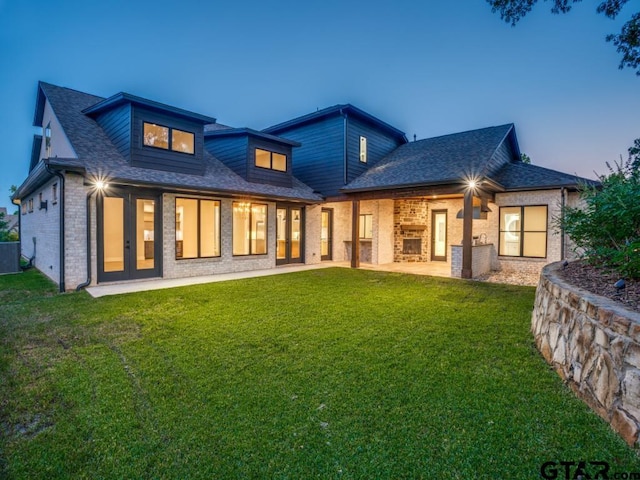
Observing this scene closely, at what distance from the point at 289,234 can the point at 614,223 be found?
9670mm

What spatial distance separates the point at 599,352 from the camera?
2.53 m

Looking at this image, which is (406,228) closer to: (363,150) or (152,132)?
(363,150)

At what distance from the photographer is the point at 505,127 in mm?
12742

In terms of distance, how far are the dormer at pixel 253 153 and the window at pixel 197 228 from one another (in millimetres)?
2144

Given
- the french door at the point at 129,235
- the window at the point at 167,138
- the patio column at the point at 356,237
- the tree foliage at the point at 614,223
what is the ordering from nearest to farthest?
1. the tree foliage at the point at 614,223
2. the french door at the point at 129,235
3. the window at the point at 167,138
4. the patio column at the point at 356,237

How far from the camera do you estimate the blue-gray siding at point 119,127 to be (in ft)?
28.8

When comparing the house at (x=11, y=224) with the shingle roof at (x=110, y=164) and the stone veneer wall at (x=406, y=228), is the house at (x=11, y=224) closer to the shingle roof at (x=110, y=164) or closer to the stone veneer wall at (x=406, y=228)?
the shingle roof at (x=110, y=164)

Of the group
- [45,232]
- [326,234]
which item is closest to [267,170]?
[326,234]

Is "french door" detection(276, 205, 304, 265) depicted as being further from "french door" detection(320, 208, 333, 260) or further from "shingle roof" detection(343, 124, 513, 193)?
"shingle roof" detection(343, 124, 513, 193)

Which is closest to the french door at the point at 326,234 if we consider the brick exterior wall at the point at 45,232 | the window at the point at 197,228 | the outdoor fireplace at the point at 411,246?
the outdoor fireplace at the point at 411,246

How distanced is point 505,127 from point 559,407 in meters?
12.9

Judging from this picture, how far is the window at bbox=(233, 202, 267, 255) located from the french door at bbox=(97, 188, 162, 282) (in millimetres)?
2530

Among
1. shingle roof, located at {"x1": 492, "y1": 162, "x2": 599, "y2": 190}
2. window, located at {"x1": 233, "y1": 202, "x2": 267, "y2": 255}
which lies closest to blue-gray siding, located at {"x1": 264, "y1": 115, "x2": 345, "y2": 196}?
window, located at {"x1": 233, "y1": 202, "x2": 267, "y2": 255}

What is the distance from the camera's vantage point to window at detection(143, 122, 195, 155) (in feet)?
29.9
